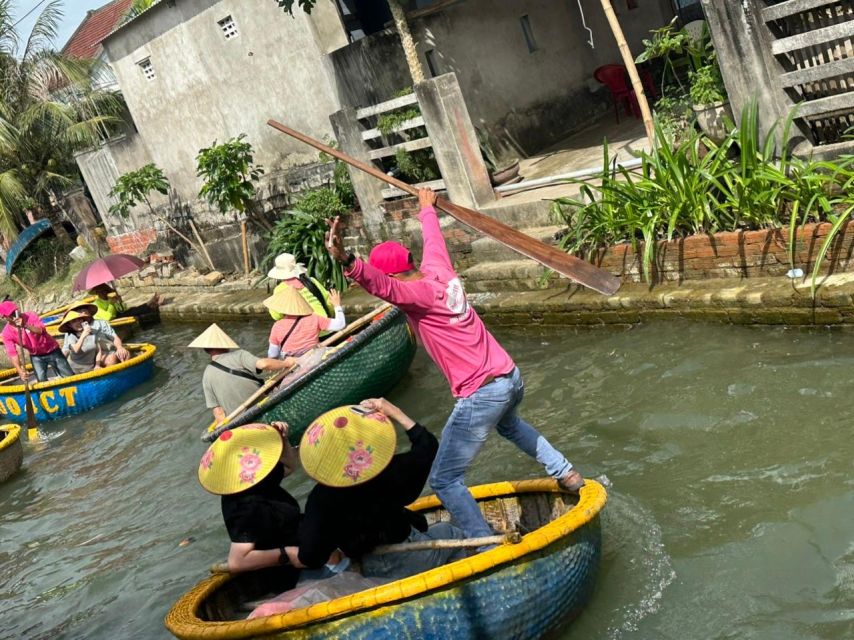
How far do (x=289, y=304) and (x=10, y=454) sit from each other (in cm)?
402

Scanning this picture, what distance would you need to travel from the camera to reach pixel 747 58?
8312 mm

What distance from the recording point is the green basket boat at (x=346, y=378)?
8016 mm

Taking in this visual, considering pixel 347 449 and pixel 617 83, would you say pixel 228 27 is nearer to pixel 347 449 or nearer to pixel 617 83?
pixel 617 83

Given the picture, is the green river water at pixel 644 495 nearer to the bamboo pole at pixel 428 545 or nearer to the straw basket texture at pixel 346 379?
the straw basket texture at pixel 346 379

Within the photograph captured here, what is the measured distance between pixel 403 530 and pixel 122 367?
345 inches

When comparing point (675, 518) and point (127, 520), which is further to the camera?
point (127, 520)

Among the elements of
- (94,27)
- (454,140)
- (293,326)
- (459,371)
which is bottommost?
(293,326)

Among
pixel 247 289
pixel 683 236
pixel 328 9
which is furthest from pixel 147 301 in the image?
pixel 683 236

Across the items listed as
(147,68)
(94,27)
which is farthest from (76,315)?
(94,27)

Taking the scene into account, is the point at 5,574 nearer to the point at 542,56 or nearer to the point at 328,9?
the point at 328,9

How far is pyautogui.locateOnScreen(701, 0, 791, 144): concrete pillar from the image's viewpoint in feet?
26.8

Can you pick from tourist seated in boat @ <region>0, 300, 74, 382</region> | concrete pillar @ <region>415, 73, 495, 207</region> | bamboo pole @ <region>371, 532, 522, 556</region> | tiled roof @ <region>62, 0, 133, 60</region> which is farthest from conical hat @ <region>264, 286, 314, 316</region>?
tiled roof @ <region>62, 0, 133, 60</region>

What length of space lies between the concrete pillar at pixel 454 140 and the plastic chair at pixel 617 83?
355 cm

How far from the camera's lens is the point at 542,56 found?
14953 millimetres
